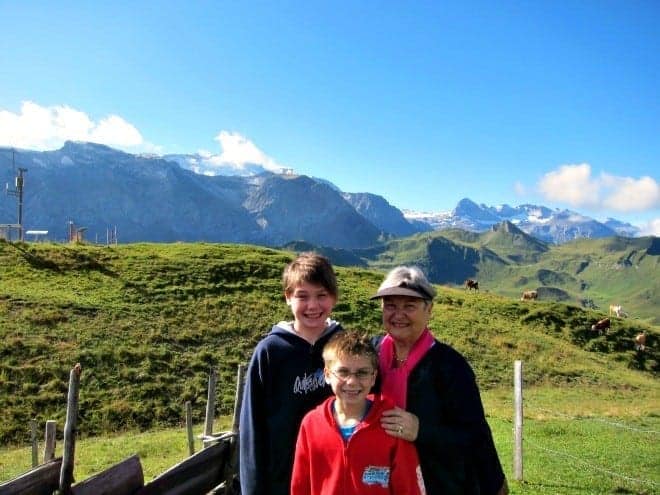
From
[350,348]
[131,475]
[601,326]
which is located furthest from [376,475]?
[601,326]

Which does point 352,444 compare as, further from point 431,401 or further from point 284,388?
point 284,388

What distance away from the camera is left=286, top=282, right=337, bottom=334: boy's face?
441cm

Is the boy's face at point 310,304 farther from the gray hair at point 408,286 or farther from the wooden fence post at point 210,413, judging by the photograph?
the wooden fence post at point 210,413

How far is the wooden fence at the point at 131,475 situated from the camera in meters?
5.91

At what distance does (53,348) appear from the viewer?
2398 cm

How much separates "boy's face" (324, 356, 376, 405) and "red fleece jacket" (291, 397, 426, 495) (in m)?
0.15

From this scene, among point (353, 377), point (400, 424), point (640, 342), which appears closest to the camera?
point (400, 424)

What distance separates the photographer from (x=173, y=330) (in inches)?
Answer: 1130

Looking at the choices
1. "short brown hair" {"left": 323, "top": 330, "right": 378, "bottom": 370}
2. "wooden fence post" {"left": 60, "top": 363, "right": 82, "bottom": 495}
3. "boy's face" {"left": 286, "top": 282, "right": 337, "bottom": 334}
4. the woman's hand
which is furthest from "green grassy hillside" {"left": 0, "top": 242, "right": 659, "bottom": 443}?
the woman's hand

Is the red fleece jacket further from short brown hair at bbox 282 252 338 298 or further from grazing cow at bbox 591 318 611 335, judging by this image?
grazing cow at bbox 591 318 611 335

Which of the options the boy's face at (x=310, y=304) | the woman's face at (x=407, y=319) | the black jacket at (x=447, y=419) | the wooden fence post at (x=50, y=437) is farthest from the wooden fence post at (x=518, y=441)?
the wooden fence post at (x=50, y=437)

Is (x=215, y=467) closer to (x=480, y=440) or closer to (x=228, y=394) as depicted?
(x=480, y=440)

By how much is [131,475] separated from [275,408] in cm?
330

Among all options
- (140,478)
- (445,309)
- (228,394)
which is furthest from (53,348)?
(445,309)
